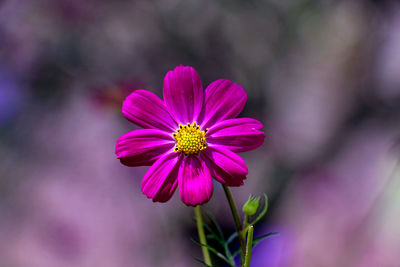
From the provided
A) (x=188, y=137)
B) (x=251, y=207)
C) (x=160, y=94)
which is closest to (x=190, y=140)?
(x=188, y=137)

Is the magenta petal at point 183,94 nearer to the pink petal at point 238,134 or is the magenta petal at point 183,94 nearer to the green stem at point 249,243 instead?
the pink petal at point 238,134

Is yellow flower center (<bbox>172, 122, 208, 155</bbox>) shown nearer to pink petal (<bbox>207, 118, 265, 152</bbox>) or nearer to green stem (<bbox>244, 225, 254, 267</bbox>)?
pink petal (<bbox>207, 118, 265, 152</bbox>)

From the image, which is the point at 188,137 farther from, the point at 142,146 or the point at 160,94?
the point at 160,94

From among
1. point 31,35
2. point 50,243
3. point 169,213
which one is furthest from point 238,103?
point 31,35

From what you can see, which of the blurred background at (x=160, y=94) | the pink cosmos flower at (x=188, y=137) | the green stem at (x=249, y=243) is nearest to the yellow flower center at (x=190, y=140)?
the pink cosmos flower at (x=188, y=137)

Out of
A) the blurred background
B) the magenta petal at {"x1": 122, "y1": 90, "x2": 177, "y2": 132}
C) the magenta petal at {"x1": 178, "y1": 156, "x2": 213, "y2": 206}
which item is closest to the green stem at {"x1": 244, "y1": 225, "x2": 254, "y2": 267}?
the magenta petal at {"x1": 178, "y1": 156, "x2": 213, "y2": 206}
